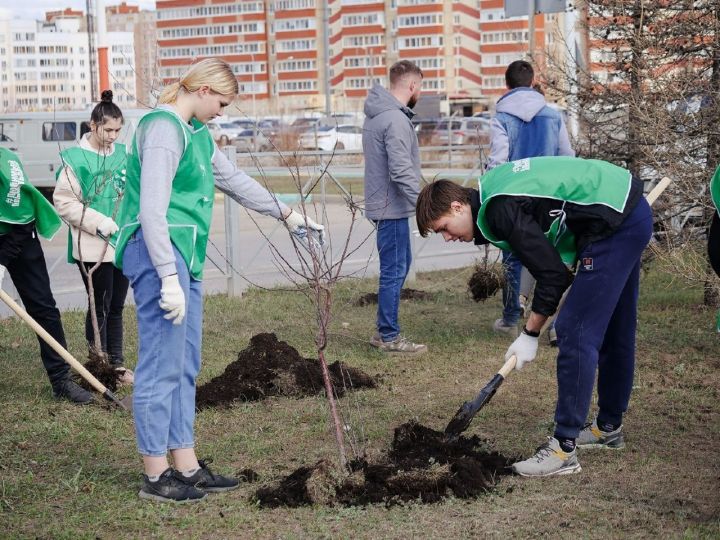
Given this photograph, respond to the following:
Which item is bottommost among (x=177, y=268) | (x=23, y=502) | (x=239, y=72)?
(x=23, y=502)

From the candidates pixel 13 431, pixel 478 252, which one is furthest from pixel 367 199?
pixel 478 252

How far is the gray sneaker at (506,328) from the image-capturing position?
7.26 metres

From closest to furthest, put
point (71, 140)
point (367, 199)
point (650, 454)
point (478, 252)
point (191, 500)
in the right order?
point (191, 500) < point (650, 454) < point (367, 199) < point (478, 252) < point (71, 140)

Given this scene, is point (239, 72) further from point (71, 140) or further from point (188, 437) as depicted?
point (188, 437)

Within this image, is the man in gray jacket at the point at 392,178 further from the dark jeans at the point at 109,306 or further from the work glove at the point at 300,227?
the work glove at the point at 300,227

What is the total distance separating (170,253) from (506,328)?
3.91 metres

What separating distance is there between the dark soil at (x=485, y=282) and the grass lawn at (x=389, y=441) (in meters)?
0.24

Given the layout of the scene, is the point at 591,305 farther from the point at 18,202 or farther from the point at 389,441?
the point at 18,202

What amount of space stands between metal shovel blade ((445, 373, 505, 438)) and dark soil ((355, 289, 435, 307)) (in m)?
4.08

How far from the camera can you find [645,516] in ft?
12.7

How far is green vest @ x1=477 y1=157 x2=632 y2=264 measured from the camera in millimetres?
3984

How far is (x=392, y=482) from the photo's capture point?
413 cm

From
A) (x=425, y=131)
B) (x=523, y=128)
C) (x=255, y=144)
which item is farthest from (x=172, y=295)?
(x=425, y=131)

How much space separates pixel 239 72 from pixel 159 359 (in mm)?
112186
